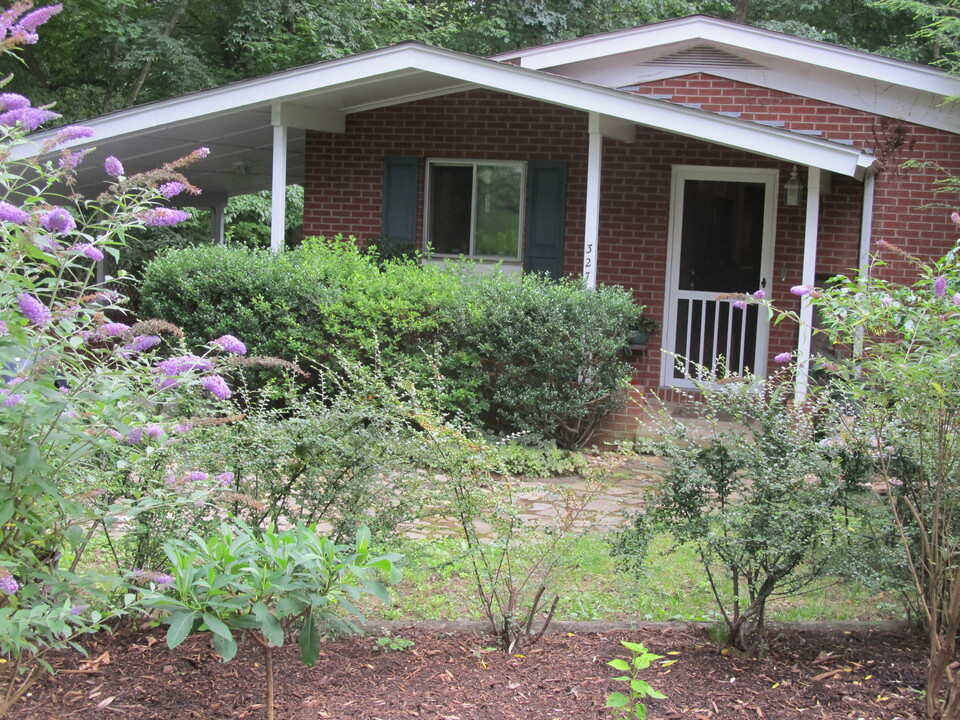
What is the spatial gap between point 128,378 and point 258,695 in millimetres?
1253

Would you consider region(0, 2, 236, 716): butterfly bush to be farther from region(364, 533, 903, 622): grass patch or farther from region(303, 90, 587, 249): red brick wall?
region(303, 90, 587, 249): red brick wall

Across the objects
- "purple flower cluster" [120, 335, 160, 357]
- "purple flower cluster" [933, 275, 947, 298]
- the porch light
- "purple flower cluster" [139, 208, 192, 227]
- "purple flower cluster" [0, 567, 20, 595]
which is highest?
the porch light

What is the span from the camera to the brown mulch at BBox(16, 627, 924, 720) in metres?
3.54

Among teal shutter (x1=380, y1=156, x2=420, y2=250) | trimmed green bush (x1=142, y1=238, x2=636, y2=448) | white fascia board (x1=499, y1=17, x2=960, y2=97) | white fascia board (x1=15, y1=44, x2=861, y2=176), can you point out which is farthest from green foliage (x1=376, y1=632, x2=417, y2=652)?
white fascia board (x1=499, y1=17, x2=960, y2=97)

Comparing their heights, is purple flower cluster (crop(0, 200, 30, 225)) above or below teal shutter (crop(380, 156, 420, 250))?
below

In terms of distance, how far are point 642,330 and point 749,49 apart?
304cm

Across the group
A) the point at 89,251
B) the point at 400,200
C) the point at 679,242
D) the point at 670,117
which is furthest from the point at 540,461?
the point at 89,251

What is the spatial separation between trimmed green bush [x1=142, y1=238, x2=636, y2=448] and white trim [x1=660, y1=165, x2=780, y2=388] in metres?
1.85

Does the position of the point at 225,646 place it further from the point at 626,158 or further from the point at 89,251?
the point at 626,158

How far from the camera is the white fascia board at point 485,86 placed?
8672 mm

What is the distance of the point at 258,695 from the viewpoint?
3.63 metres

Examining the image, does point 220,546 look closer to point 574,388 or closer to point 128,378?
point 128,378

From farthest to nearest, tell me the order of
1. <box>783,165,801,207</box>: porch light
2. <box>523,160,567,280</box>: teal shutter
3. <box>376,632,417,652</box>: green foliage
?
<box>523,160,567,280</box>: teal shutter → <box>783,165,801,207</box>: porch light → <box>376,632,417,652</box>: green foliage

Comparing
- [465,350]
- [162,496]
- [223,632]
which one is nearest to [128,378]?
[162,496]
